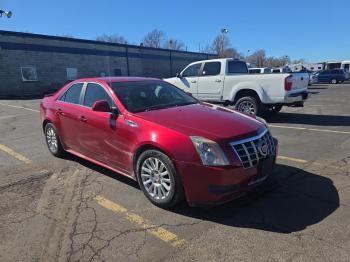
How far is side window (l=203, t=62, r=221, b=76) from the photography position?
11.4 metres

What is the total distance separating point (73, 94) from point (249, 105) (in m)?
6.03

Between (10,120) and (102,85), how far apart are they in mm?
8803

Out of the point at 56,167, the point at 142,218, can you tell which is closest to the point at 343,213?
the point at 142,218

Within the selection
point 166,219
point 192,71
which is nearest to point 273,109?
point 192,71

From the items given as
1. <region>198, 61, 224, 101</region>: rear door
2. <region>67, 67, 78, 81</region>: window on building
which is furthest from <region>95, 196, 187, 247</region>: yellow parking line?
<region>67, 67, 78, 81</region>: window on building

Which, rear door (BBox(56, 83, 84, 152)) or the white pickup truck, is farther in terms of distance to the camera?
the white pickup truck

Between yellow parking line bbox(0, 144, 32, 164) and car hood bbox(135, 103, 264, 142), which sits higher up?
car hood bbox(135, 103, 264, 142)

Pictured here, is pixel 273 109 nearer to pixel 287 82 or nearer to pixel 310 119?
pixel 310 119

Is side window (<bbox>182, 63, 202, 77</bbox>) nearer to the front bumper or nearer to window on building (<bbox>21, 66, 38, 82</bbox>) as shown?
the front bumper

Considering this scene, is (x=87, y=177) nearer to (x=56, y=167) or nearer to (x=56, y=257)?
(x=56, y=167)

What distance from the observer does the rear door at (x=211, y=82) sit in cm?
1119

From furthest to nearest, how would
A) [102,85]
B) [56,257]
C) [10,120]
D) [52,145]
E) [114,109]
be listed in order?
[10,120] < [52,145] < [102,85] < [114,109] < [56,257]

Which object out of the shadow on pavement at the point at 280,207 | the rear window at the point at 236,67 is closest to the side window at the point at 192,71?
the rear window at the point at 236,67

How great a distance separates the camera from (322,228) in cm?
359
